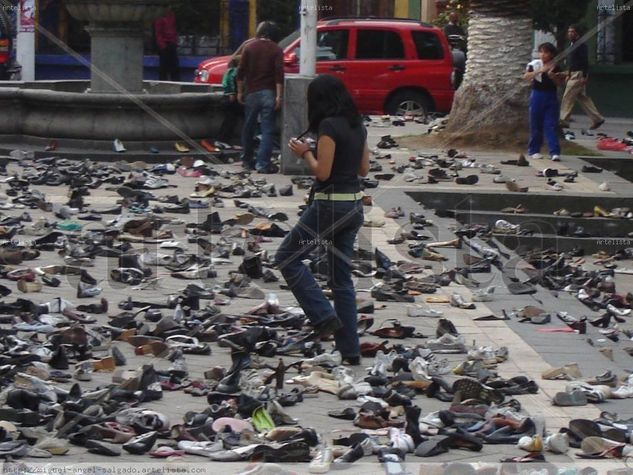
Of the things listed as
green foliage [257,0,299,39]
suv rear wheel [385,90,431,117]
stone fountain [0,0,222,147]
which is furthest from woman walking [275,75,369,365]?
green foliage [257,0,299,39]

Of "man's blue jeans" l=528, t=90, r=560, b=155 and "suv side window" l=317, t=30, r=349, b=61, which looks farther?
"suv side window" l=317, t=30, r=349, b=61

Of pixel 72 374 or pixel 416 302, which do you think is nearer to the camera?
pixel 72 374

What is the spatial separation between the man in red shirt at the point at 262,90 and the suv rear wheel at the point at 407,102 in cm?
895

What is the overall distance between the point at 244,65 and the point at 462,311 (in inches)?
297

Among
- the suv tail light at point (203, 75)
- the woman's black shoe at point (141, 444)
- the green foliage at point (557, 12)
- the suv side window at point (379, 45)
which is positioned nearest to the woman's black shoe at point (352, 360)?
the woman's black shoe at point (141, 444)

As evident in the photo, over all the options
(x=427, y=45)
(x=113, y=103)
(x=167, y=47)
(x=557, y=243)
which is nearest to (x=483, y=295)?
(x=557, y=243)

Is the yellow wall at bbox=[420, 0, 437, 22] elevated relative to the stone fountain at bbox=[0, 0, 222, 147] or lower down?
elevated

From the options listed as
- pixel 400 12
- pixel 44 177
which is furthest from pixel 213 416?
pixel 400 12

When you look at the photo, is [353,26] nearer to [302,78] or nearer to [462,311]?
[302,78]

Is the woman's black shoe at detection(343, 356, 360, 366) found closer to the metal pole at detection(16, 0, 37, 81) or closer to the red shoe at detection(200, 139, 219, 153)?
the red shoe at detection(200, 139, 219, 153)

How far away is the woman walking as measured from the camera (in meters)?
8.09

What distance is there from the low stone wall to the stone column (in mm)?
905

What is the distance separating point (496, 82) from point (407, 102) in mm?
6018

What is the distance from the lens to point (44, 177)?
1530 centimetres
